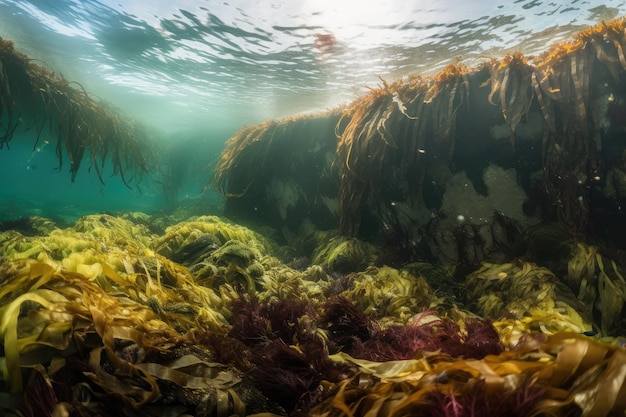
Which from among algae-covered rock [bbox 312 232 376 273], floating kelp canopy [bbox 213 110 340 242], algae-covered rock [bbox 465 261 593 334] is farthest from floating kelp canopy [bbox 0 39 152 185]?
algae-covered rock [bbox 465 261 593 334]

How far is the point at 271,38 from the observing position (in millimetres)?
12078

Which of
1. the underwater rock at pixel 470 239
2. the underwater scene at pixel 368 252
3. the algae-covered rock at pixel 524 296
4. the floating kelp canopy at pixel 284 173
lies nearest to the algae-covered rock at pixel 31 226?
the underwater scene at pixel 368 252

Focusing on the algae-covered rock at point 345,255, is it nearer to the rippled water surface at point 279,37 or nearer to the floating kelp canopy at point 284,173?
the floating kelp canopy at point 284,173

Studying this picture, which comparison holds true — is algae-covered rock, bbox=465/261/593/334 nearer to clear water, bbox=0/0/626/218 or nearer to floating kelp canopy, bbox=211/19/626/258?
floating kelp canopy, bbox=211/19/626/258

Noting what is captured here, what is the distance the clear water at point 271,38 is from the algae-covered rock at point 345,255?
5119 millimetres

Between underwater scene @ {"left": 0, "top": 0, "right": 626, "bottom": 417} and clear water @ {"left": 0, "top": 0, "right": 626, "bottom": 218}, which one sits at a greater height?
clear water @ {"left": 0, "top": 0, "right": 626, "bottom": 218}

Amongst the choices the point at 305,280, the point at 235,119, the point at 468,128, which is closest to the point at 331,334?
the point at 305,280

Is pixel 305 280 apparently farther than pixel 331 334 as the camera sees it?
Yes

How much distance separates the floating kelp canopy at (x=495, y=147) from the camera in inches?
139

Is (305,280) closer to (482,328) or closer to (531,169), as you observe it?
(482,328)

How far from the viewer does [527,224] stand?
4.00 m

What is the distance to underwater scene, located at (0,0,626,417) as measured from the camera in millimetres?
1195

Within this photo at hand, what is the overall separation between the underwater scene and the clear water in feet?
0.46

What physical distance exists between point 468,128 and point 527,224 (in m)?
1.44
